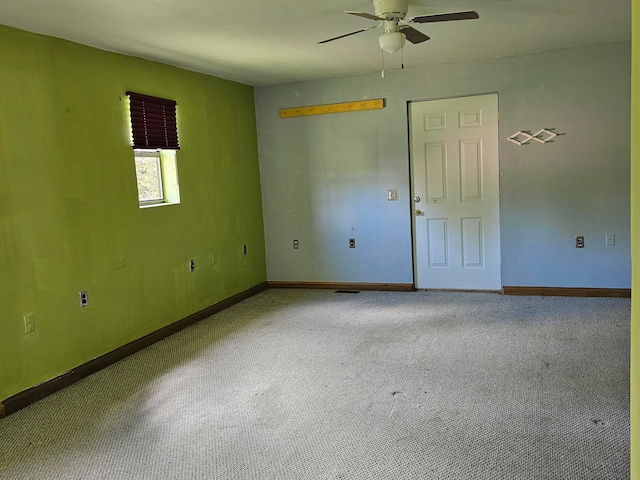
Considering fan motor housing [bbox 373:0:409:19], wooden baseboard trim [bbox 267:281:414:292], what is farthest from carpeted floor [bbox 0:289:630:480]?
fan motor housing [bbox 373:0:409:19]

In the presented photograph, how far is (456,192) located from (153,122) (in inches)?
118

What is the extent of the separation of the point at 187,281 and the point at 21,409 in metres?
1.83

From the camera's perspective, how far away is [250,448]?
8.31 ft

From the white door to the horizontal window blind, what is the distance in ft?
7.97

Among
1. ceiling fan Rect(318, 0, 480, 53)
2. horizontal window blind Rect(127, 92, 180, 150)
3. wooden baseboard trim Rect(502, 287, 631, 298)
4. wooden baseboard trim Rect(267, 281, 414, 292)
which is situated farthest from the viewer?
wooden baseboard trim Rect(267, 281, 414, 292)

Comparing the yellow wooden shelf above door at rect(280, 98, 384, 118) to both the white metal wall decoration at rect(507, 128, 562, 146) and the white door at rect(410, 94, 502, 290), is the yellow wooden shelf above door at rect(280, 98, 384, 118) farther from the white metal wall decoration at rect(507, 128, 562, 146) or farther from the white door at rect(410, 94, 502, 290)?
the white metal wall decoration at rect(507, 128, 562, 146)

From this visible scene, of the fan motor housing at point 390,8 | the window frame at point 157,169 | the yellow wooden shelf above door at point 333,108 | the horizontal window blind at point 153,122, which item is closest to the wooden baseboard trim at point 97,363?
the window frame at point 157,169

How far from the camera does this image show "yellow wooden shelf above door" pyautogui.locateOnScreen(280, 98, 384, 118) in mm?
5484

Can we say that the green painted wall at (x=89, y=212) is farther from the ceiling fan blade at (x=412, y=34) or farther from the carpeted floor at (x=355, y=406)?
the ceiling fan blade at (x=412, y=34)

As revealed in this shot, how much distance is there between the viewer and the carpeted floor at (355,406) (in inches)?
93.4

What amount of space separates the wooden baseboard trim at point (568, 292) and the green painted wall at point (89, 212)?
2.96 meters

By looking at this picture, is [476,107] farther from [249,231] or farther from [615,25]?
[249,231]

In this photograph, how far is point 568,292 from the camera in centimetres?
505

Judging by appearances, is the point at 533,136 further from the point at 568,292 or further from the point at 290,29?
the point at 290,29
